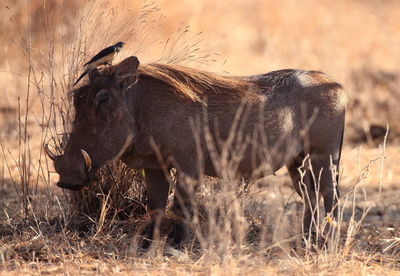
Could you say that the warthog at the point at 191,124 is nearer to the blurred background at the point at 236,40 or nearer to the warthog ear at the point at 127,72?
the warthog ear at the point at 127,72

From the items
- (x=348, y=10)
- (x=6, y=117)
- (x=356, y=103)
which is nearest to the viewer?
(x=6, y=117)

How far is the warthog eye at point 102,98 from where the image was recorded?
491 centimetres

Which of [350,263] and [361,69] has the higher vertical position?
[361,69]

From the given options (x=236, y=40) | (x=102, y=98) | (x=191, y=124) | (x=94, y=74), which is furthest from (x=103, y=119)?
(x=236, y=40)

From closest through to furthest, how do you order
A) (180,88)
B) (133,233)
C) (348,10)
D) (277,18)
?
(180,88) → (133,233) → (277,18) → (348,10)

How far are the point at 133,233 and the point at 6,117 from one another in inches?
163

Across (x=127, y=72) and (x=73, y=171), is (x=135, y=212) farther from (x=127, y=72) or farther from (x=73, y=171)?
(x=127, y=72)

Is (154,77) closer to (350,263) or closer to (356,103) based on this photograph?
(350,263)

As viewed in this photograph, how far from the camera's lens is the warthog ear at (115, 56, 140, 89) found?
492cm

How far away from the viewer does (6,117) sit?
357 inches

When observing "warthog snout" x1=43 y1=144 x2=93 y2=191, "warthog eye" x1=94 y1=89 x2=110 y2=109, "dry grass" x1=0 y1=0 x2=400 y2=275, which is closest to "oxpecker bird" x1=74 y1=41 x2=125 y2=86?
"warthog eye" x1=94 y1=89 x2=110 y2=109

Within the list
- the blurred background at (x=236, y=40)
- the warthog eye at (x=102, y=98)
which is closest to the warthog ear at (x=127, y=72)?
the warthog eye at (x=102, y=98)

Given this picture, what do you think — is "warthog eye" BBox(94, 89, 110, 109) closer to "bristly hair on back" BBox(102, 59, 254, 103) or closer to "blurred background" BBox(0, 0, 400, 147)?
"bristly hair on back" BBox(102, 59, 254, 103)

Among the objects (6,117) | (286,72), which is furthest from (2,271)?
(6,117)
